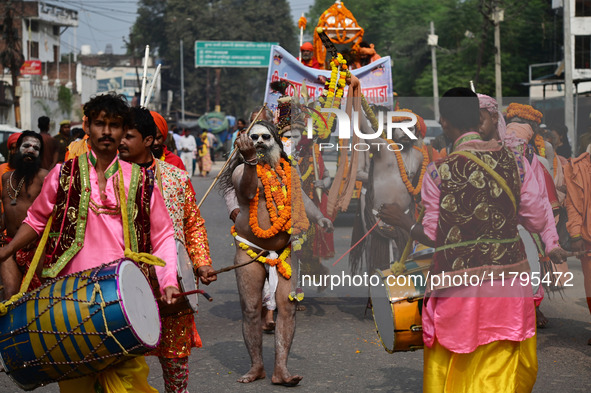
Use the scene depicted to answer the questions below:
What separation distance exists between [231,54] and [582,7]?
68.1ft

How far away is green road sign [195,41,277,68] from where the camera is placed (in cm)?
5828

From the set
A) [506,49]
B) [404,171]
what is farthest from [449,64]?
[404,171]

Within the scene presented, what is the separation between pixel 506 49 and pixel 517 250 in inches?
2033

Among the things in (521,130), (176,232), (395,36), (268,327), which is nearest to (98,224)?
(176,232)

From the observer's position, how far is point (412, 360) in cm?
717

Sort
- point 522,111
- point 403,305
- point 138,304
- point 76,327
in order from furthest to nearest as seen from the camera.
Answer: point 522,111
point 403,305
point 138,304
point 76,327

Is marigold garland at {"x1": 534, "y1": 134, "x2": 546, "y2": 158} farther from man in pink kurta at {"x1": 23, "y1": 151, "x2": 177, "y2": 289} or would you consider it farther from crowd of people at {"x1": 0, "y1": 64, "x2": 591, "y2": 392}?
man in pink kurta at {"x1": 23, "y1": 151, "x2": 177, "y2": 289}

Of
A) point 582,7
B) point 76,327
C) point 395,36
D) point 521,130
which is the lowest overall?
point 76,327

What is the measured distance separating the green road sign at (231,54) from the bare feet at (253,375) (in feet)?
171

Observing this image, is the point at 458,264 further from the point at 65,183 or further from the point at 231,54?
the point at 231,54

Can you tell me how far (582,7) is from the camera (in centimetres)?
4912

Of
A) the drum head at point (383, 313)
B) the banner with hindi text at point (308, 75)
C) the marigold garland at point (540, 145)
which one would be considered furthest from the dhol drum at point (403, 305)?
the banner with hindi text at point (308, 75)

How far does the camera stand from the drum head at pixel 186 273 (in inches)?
185

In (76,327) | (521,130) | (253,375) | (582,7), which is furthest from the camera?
(582,7)
